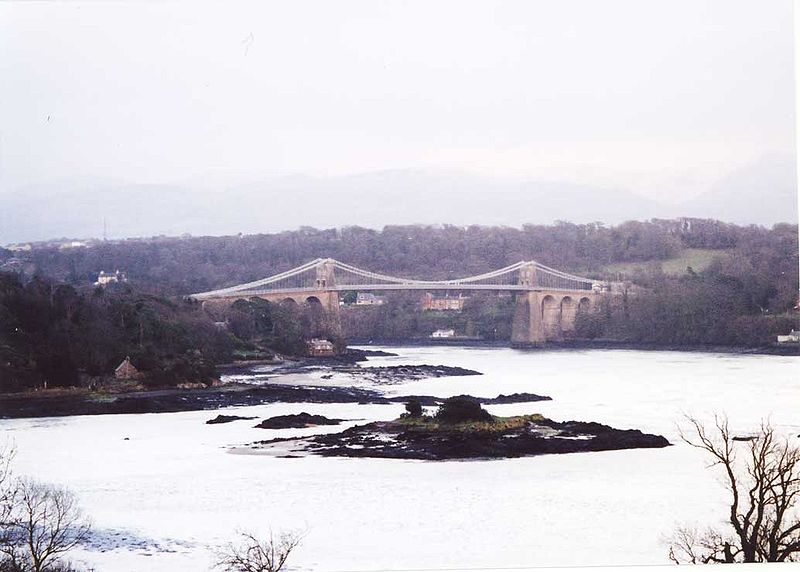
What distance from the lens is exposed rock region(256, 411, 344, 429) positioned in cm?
649

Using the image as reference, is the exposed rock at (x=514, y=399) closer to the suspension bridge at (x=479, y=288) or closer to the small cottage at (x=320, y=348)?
the suspension bridge at (x=479, y=288)

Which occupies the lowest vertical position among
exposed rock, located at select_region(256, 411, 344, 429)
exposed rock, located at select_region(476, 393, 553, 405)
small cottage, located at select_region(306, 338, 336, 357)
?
exposed rock, located at select_region(256, 411, 344, 429)

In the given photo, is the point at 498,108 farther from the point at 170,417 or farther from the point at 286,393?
the point at 170,417

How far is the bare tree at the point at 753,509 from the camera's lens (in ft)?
19.2

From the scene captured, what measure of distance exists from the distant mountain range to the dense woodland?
3.5 inches

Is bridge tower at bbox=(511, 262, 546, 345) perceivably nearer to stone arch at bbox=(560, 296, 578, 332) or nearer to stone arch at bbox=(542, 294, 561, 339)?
stone arch at bbox=(542, 294, 561, 339)

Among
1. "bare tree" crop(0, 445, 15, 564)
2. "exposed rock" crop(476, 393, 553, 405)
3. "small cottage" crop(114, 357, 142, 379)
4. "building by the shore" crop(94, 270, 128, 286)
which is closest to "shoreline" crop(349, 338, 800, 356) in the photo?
"exposed rock" crop(476, 393, 553, 405)

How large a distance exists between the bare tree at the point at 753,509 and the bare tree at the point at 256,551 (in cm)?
199

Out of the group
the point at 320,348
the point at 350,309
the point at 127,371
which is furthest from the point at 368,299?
the point at 127,371

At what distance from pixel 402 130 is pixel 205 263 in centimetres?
139

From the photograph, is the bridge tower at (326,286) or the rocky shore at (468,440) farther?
the bridge tower at (326,286)

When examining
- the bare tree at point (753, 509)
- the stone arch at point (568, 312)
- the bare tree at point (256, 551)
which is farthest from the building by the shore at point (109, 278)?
the bare tree at point (753, 509)

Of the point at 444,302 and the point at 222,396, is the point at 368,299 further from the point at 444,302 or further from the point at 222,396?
the point at 222,396

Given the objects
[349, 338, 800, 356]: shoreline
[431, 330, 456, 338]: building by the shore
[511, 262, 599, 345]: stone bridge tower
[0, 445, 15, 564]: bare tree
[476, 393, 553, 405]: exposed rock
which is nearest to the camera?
[0, 445, 15, 564]: bare tree
